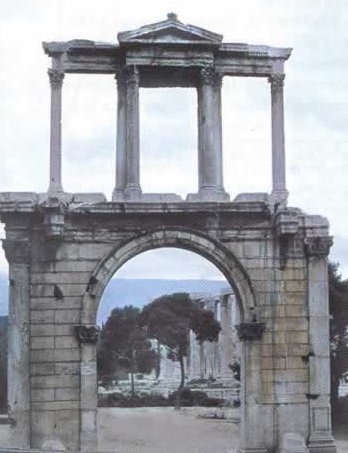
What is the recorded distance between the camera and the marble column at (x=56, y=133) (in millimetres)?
20266

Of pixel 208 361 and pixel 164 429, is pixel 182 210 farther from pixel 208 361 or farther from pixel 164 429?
pixel 208 361

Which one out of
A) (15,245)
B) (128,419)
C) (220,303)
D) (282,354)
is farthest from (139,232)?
(220,303)

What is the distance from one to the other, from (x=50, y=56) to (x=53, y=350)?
6044mm

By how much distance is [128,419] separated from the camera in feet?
118

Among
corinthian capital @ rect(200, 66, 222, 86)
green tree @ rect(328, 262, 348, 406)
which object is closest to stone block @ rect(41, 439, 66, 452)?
corinthian capital @ rect(200, 66, 222, 86)

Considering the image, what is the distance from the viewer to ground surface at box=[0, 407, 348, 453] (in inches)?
Result: 1060

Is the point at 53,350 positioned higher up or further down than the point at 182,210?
further down

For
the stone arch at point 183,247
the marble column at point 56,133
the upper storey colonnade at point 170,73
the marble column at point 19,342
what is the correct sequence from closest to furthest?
the marble column at point 19,342, the stone arch at point 183,247, the marble column at point 56,133, the upper storey colonnade at point 170,73

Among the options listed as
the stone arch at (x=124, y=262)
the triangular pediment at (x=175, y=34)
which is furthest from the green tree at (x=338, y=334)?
the triangular pediment at (x=175, y=34)

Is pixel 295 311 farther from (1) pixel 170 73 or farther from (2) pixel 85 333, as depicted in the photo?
(1) pixel 170 73

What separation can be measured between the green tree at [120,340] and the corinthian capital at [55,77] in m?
30.8

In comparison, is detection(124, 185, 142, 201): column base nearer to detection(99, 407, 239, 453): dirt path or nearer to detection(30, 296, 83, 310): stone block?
detection(30, 296, 83, 310): stone block

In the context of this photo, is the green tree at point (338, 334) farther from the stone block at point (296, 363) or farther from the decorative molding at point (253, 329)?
the decorative molding at point (253, 329)

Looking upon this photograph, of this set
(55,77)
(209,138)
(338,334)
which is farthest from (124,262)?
(338,334)
